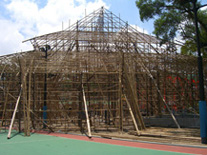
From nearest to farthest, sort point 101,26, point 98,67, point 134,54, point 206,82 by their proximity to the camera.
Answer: point 98,67 → point 134,54 → point 206,82 → point 101,26

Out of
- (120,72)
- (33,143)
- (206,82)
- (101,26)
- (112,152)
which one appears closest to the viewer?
(112,152)

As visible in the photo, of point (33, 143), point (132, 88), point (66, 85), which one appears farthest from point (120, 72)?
point (33, 143)

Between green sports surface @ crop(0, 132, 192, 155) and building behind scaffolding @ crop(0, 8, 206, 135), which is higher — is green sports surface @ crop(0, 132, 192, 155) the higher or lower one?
the lower one

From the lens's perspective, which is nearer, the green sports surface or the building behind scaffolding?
the green sports surface

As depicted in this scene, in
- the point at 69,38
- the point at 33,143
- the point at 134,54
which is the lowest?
the point at 33,143

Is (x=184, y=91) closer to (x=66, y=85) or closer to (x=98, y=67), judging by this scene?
(x=98, y=67)

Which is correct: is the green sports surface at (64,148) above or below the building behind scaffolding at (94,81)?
below

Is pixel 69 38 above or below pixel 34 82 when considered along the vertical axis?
above

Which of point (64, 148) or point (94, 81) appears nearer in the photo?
point (64, 148)

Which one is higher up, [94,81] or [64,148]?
[94,81]

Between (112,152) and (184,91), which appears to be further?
(184,91)

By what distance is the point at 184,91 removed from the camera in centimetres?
2172

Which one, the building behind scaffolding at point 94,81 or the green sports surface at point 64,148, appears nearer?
the green sports surface at point 64,148

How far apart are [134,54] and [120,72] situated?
5.29 metres
